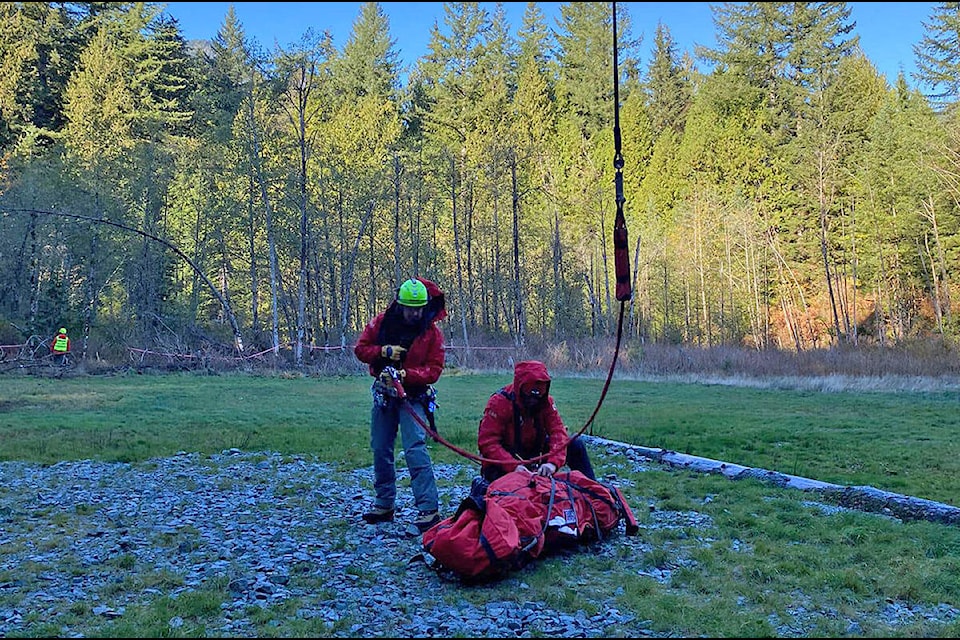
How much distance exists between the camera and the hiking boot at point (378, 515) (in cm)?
659

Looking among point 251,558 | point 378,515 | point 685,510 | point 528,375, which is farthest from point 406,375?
point 685,510

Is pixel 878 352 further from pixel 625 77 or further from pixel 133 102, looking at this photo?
pixel 133 102

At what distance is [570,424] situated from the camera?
46.3 ft

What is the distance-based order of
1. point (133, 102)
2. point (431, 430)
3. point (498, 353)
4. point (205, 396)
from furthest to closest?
point (133, 102), point (498, 353), point (205, 396), point (431, 430)

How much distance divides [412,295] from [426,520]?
1933 mm

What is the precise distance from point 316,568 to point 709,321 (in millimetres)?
42811

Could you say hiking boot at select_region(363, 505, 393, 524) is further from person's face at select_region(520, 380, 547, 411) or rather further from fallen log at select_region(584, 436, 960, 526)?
fallen log at select_region(584, 436, 960, 526)

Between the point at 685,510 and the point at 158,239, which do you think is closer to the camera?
the point at 685,510

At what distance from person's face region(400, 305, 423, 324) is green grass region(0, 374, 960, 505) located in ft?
13.7

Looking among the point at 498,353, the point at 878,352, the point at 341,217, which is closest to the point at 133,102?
the point at 341,217

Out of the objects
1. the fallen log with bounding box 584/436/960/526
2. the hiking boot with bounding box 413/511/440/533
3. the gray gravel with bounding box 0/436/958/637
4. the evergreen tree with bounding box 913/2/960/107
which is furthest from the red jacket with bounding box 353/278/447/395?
the evergreen tree with bounding box 913/2/960/107

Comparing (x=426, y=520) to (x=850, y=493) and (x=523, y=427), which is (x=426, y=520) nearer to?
(x=523, y=427)

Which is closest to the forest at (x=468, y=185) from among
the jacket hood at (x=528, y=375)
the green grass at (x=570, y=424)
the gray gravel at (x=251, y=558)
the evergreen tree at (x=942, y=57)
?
the evergreen tree at (x=942, y=57)

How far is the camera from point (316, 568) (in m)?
5.23
